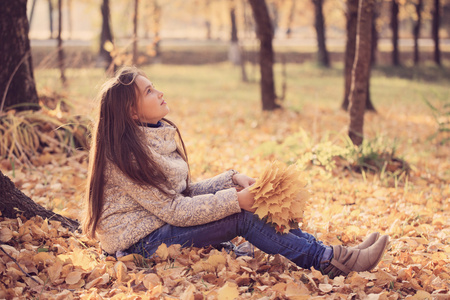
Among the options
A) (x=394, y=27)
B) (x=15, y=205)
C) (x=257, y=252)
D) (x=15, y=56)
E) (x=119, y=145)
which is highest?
(x=394, y=27)

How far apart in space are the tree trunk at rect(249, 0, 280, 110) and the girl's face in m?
5.77

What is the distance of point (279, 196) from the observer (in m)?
2.32

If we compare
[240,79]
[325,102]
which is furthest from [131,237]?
[240,79]

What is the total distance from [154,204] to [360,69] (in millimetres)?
3301

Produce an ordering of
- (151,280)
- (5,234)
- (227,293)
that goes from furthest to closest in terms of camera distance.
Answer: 1. (5,234)
2. (151,280)
3. (227,293)

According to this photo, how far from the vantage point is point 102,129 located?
241cm

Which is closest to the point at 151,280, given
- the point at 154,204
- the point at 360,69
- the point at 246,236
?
the point at 154,204

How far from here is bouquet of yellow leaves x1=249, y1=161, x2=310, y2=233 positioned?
2.31m

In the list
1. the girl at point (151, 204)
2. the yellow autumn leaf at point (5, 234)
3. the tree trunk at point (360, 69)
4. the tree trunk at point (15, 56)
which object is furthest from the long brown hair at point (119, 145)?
the tree trunk at point (360, 69)

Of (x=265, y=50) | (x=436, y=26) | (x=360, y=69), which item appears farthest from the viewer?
(x=436, y=26)

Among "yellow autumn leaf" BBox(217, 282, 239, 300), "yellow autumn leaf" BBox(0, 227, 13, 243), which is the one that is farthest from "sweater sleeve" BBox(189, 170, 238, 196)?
"yellow autumn leaf" BBox(0, 227, 13, 243)

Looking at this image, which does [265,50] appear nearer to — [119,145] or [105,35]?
[119,145]

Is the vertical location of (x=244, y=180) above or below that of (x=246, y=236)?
above

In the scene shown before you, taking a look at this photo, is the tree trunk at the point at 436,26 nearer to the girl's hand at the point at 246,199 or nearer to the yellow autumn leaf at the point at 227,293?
the girl's hand at the point at 246,199
